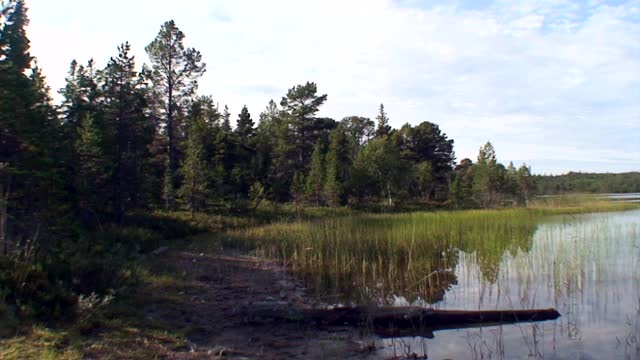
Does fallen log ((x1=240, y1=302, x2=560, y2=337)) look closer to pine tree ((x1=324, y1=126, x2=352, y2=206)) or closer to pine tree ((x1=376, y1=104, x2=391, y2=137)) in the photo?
pine tree ((x1=324, y1=126, x2=352, y2=206))

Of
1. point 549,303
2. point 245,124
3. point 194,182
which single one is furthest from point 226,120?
point 549,303

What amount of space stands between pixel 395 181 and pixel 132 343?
41.8 metres

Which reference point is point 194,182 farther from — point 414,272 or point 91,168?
point 414,272

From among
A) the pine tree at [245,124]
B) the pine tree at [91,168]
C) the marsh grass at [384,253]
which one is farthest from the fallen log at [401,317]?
the pine tree at [245,124]

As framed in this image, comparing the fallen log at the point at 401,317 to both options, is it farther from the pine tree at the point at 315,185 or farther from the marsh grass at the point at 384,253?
the pine tree at the point at 315,185

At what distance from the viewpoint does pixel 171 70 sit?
35.4m

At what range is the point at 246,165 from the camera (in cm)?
4081

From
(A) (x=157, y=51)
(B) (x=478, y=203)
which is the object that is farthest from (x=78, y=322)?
(B) (x=478, y=203)

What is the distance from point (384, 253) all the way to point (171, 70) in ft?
83.8

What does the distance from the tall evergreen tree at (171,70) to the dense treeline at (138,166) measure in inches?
3.2

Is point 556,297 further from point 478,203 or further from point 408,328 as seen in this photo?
point 478,203

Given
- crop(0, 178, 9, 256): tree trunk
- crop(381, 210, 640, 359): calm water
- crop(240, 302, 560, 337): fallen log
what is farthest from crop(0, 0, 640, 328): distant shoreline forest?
crop(381, 210, 640, 359): calm water

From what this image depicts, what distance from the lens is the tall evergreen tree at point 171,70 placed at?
1368 inches

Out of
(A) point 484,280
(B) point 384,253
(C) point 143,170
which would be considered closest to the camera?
(A) point 484,280
